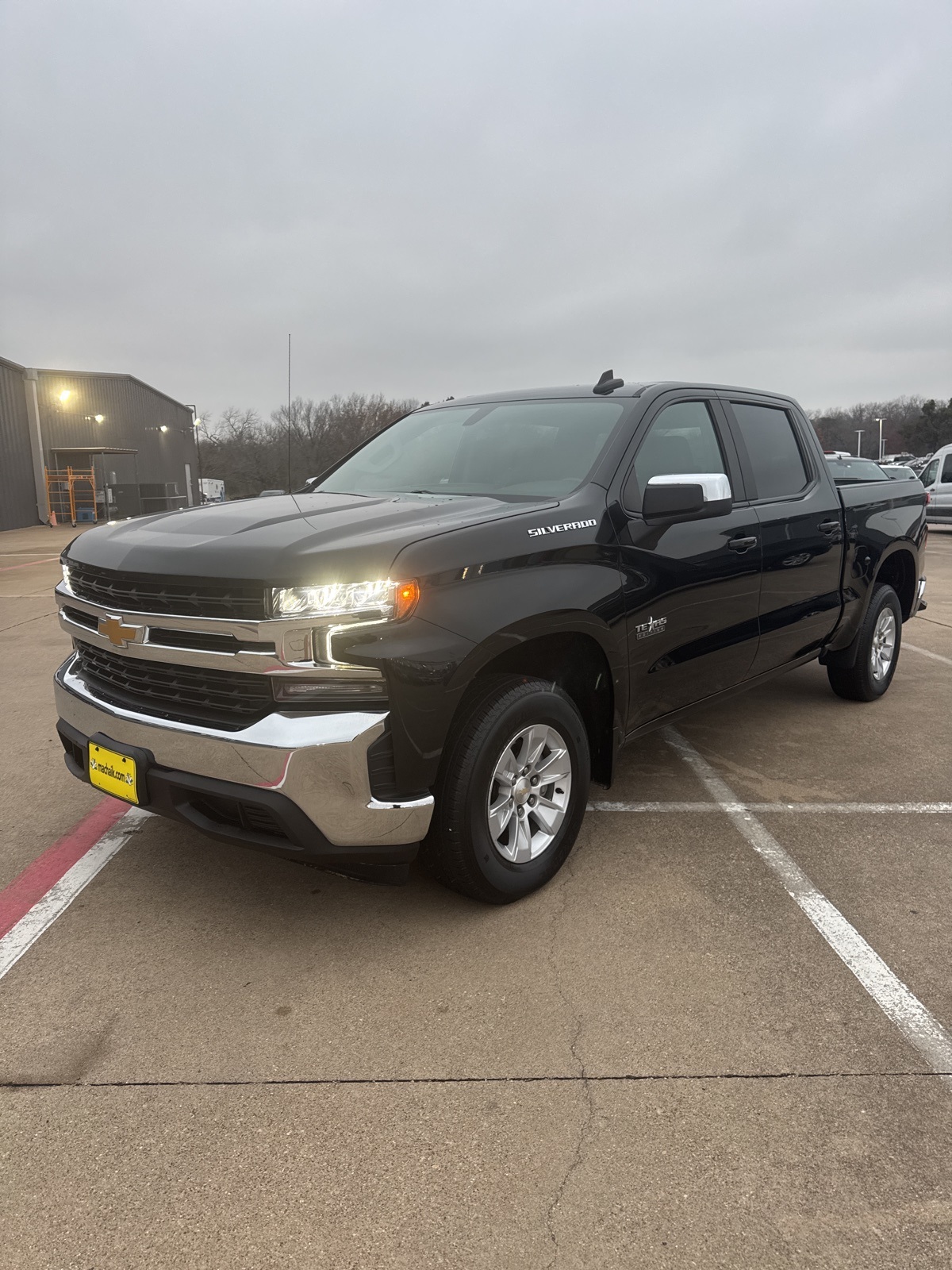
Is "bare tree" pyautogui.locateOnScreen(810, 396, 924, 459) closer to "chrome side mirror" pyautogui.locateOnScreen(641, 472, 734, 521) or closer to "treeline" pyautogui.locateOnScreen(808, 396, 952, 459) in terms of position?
"treeline" pyautogui.locateOnScreen(808, 396, 952, 459)

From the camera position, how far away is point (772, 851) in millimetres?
3607

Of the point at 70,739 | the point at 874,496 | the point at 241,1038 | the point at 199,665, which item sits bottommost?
the point at 241,1038

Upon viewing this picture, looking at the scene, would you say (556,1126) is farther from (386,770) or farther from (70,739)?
(70,739)

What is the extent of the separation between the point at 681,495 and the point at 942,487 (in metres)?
20.1

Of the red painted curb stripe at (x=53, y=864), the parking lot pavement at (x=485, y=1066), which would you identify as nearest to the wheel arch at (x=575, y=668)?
the parking lot pavement at (x=485, y=1066)

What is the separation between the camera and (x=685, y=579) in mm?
3709

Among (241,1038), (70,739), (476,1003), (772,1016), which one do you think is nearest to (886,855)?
(772,1016)

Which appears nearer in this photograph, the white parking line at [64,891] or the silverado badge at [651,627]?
the white parking line at [64,891]

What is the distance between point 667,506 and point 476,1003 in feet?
6.18

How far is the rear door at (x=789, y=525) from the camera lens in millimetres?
4367

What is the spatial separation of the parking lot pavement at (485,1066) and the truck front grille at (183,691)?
77cm

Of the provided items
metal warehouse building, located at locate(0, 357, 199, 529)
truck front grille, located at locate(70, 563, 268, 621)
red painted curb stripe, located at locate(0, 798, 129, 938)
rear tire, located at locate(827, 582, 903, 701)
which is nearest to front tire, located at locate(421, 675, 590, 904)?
truck front grille, located at locate(70, 563, 268, 621)

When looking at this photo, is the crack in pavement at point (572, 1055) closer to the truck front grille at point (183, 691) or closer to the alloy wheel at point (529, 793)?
the alloy wheel at point (529, 793)

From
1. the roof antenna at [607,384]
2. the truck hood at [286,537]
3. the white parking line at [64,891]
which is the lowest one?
the white parking line at [64,891]
